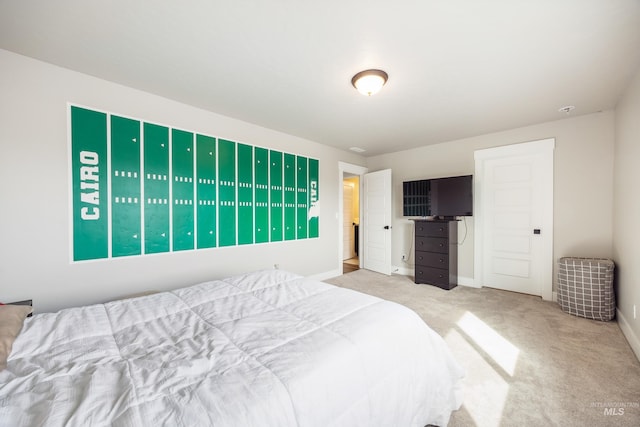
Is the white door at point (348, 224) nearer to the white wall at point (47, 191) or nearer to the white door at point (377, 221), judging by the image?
the white door at point (377, 221)

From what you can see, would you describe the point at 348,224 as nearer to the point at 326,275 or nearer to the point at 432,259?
the point at 326,275

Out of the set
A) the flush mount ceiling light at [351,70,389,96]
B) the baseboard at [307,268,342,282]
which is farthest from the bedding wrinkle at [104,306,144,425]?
the baseboard at [307,268,342,282]

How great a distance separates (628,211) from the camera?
8.14 ft

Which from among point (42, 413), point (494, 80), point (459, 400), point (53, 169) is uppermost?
point (494, 80)

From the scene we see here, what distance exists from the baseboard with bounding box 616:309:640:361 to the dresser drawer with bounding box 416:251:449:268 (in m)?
1.78

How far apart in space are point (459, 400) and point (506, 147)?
145 inches

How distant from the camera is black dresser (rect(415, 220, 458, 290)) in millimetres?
4062

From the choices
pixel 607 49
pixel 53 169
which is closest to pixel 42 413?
pixel 53 169

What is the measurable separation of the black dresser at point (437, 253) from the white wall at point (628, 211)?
69.1 inches

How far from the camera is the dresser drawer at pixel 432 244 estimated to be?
4082mm

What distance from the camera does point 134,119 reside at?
262cm

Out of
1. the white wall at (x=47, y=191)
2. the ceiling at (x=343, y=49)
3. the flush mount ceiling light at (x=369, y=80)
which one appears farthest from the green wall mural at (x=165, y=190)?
the flush mount ceiling light at (x=369, y=80)

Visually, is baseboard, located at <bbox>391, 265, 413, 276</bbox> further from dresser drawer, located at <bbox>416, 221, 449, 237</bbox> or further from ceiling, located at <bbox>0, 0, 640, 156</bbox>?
ceiling, located at <bbox>0, 0, 640, 156</bbox>

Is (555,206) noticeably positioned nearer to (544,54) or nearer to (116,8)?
(544,54)
